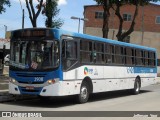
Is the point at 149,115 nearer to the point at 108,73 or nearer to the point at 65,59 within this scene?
the point at 65,59

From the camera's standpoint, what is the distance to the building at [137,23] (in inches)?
2793

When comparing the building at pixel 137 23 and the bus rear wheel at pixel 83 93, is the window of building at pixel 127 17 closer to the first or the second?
the building at pixel 137 23

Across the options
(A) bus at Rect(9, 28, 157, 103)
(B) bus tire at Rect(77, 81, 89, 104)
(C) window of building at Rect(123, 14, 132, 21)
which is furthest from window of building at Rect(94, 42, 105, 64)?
(C) window of building at Rect(123, 14, 132, 21)

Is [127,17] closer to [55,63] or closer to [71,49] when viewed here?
[71,49]

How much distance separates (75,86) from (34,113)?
3.49 metres

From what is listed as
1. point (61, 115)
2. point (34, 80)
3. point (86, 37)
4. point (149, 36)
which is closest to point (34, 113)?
point (61, 115)

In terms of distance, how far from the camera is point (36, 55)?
16062mm

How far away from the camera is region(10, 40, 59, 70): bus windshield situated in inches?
625

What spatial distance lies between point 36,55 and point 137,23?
56988mm

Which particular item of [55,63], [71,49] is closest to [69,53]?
[71,49]

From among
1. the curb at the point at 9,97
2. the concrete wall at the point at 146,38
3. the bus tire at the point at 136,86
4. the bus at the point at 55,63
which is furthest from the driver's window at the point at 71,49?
the concrete wall at the point at 146,38

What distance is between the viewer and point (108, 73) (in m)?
19.9

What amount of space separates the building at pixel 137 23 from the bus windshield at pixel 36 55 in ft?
Answer: 180

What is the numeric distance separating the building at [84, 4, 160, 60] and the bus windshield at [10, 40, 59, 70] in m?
54.9
